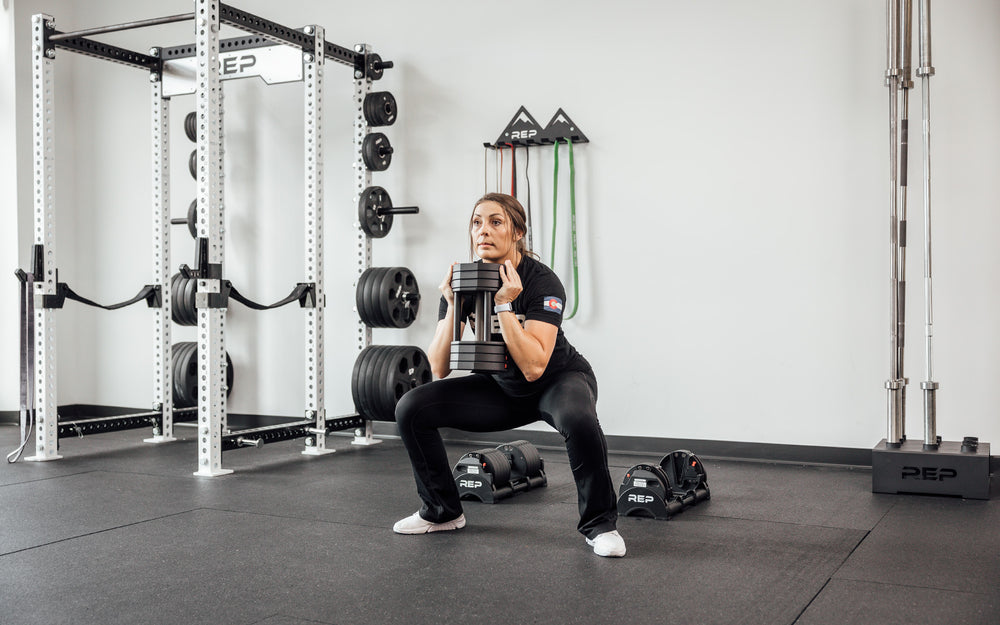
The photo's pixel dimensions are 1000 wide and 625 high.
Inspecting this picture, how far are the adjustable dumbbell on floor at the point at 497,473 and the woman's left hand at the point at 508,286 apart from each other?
39.8 inches

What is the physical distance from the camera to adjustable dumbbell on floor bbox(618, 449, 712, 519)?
3020 mm

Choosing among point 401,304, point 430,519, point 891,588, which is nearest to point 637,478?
point 430,519

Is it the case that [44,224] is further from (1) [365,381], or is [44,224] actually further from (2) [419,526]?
(2) [419,526]

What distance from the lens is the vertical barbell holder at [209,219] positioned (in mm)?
3854

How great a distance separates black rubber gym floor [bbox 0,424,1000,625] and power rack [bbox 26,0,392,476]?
541 mm

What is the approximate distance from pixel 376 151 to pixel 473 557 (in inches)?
109

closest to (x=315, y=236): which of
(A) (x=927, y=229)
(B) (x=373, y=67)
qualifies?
(B) (x=373, y=67)

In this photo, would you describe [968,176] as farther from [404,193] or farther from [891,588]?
[404,193]

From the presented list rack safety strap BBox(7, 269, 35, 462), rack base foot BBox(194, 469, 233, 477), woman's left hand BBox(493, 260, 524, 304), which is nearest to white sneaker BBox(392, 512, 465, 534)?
woman's left hand BBox(493, 260, 524, 304)

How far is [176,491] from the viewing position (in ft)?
11.7

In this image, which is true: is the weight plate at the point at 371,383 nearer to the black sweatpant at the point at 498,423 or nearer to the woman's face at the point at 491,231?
the black sweatpant at the point at 498,423

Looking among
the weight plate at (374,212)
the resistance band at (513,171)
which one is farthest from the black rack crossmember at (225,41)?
the resistance band at (513,171)

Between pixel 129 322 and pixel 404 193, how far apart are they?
6.87 feet

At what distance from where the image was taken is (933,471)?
11.2 ft
